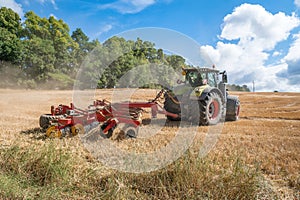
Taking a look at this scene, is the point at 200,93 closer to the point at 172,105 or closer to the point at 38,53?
the point at 172,105

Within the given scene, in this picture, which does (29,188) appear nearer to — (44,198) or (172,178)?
(44,198)

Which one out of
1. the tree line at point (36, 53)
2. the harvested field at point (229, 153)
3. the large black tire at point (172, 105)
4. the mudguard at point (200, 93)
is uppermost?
the tree line at point (36, 53)

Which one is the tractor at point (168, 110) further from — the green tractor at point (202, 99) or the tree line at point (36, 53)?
the tree line at point (36, 53)

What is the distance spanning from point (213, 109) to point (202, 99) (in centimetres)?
88

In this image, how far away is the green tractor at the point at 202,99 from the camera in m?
6.86

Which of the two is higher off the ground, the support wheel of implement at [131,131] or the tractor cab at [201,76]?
the tractor cab at [201,76]

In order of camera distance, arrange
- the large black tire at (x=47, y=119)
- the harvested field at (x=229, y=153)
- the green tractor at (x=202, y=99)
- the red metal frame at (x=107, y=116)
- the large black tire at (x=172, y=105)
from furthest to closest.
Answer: the large black tire at (x=172, y=105) < the green tractor at (x=202, y=99) < the large black tire at (x=47, y=119) < the red metal frame at (x=107, y=116) < the harvested field at (x=229, y=153)

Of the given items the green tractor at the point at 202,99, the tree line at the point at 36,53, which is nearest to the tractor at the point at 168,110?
the green tractor at the point at 202,99

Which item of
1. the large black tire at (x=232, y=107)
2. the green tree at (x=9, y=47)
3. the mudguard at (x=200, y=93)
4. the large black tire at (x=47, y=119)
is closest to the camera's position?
the large black tire at (x=47, y=119)

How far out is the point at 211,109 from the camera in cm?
732

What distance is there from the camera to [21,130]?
580 centimetres

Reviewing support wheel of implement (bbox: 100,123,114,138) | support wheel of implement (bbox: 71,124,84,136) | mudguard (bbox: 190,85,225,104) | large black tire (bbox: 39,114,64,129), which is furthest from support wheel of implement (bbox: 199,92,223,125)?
large black tire (bbox: 39,114,64,129)

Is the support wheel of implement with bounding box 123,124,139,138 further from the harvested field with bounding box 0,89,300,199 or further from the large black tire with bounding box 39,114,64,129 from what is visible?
A: the large black tire with bounding box 39,114,64,129

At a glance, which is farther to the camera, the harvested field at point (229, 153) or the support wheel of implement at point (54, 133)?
the support wheel of implement at point (54, 133)
